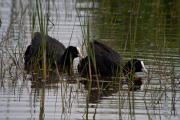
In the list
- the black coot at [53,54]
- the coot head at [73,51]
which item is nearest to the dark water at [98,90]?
the black coot at [53,54]

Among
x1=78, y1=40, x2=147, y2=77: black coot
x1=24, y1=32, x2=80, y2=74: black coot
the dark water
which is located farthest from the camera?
x1=24, y1=32, x2=80, y2=74: black coot

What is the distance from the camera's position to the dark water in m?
9.62

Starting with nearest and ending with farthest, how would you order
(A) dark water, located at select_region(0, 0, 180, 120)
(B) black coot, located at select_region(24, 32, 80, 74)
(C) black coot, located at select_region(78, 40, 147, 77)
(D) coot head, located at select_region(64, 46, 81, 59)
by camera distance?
(A) dark water, located at select_region(0, 0, 180, 120), (C) black coot, located at select_region(78, 40, 147, 77), (B) black coot, located at select_region(24, 32, 80, 74), (D) coot head, located at select_region(64, 46, 81, 59)

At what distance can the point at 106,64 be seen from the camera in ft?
43.8

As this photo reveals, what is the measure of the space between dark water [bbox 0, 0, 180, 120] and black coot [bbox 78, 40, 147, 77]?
28 cm

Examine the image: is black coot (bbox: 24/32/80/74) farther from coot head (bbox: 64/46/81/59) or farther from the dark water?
the dark water

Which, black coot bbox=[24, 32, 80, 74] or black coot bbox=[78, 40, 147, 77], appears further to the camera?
black coot bbox=[24, 32, 80, 74]

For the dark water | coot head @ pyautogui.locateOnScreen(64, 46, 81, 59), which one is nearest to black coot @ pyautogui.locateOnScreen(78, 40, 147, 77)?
the dark water

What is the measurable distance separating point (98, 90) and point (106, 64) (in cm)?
232

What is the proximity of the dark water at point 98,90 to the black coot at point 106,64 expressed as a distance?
279mm

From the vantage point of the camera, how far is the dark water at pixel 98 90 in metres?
9.62

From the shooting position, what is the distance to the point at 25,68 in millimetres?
12602

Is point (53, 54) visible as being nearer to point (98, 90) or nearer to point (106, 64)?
point (106, 64)

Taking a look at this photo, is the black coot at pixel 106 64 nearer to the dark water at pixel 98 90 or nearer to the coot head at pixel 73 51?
the dark water at pixel 98 90
